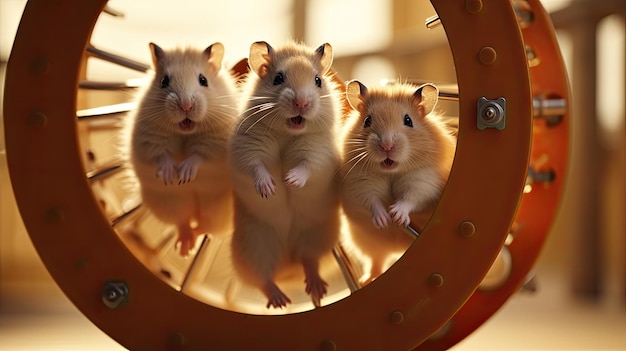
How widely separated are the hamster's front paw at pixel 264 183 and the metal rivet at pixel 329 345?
0.21 m

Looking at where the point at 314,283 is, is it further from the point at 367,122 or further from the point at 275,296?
the point at 367,122

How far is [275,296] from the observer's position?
108 centimetres

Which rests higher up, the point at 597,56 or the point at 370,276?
the point at 597,56

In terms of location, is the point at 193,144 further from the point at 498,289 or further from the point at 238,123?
the point at 498,289

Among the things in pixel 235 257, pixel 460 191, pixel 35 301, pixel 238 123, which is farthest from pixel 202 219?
pixel 35 301

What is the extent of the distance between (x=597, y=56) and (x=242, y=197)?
6.59 ft

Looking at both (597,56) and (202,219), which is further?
(597,56)

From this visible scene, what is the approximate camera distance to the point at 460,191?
34.9 inches

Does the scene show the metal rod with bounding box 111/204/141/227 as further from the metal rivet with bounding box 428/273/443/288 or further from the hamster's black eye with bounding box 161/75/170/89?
the metal rivet with bounding box 428/273/443/288

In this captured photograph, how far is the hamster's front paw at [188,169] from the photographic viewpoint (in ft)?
3.45

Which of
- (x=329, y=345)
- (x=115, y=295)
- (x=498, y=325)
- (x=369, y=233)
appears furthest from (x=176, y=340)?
(x=498, y=325)

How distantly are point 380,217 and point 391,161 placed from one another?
0.08 metres

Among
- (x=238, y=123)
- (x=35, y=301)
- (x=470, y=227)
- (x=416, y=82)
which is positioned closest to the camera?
(x=470, y=227)

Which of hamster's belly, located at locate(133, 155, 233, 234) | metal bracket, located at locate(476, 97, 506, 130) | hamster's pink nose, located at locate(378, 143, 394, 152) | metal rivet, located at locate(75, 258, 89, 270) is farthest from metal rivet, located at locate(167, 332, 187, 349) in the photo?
metal bracket, located at locate(476, 97, 506, 130)
